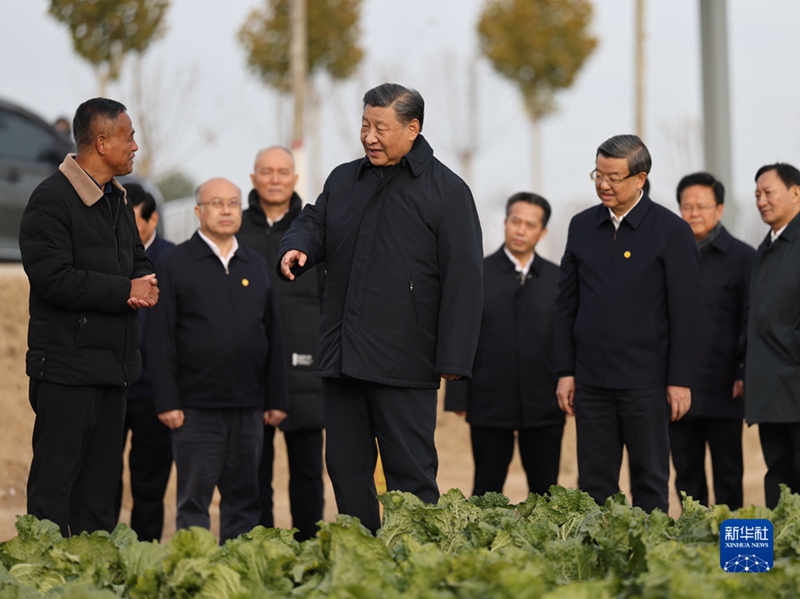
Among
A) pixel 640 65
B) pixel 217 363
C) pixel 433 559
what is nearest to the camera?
pixel 433 559

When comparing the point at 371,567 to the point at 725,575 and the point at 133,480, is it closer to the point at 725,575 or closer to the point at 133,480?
the point at 725,575

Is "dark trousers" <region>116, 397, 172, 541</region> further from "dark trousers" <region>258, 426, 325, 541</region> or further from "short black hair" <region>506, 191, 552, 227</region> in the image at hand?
"short black hair" <region>506, 191, 552, 227</region>

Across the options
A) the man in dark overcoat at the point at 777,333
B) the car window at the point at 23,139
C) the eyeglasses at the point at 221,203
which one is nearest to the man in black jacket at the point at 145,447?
the eyeglasses at the point at 221,203

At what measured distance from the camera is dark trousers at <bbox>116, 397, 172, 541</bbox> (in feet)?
22.3

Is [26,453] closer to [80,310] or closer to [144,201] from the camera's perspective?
[144,201]

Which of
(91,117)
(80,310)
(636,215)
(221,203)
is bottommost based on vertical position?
(80,310)

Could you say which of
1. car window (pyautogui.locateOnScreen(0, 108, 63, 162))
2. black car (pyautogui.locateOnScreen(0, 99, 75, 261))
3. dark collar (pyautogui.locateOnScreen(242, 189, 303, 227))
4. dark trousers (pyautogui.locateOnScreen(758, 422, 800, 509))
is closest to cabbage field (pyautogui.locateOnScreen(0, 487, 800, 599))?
dark trousers (pyautogui.locateOnScreen(758, 422, 800, 509))

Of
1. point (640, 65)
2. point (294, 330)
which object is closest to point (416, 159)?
point (294, 330)

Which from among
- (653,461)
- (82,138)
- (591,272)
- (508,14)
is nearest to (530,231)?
(591,272)

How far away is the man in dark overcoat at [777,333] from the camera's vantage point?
6.17 metres

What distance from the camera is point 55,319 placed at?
16.3 ft

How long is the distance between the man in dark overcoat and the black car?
7.86 m

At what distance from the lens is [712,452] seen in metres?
7.20

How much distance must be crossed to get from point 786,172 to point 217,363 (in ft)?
10.0
